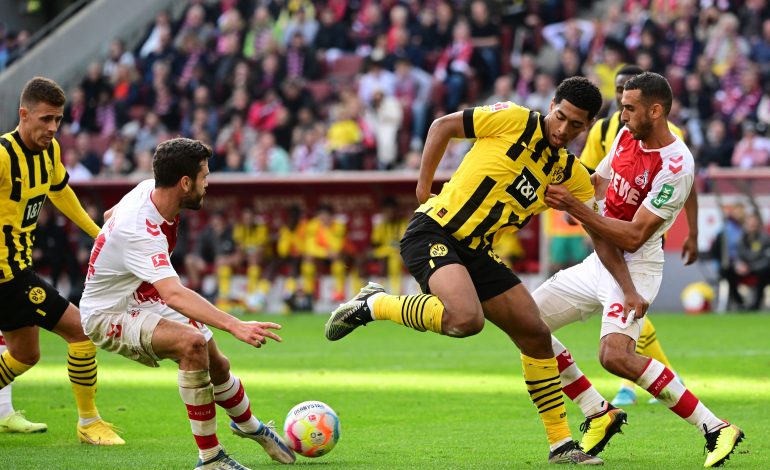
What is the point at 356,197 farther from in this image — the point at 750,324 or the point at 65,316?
the point at 65,316

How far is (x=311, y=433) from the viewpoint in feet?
23.7

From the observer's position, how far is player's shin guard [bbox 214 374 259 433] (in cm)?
715

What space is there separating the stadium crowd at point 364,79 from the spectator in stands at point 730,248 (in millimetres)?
857

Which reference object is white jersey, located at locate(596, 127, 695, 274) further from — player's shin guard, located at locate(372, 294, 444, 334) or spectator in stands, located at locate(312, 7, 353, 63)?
spectator in stands, located at locate(312, 7, 353, 63)

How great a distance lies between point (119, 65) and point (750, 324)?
50.0 feet

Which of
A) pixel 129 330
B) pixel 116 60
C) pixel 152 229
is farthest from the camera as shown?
pixel 116 60

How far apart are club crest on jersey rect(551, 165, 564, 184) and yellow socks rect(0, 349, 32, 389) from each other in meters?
3.80

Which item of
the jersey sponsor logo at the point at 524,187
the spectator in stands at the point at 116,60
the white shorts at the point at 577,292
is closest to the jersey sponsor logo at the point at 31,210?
the jersey sponsor logo at the point at 524,187

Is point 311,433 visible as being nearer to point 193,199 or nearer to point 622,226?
point 193,199

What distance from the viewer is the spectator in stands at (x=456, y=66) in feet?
74.7

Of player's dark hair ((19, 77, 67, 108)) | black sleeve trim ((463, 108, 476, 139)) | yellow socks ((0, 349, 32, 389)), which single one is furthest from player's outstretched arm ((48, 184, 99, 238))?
black sleeve trim ((463, 108, 476, 139))

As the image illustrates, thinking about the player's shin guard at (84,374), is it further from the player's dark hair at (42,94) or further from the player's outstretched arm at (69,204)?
the player's dark hair at (42,94)

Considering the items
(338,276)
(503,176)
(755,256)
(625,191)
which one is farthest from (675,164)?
(338,276)

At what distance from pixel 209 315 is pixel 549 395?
87.8 inches
